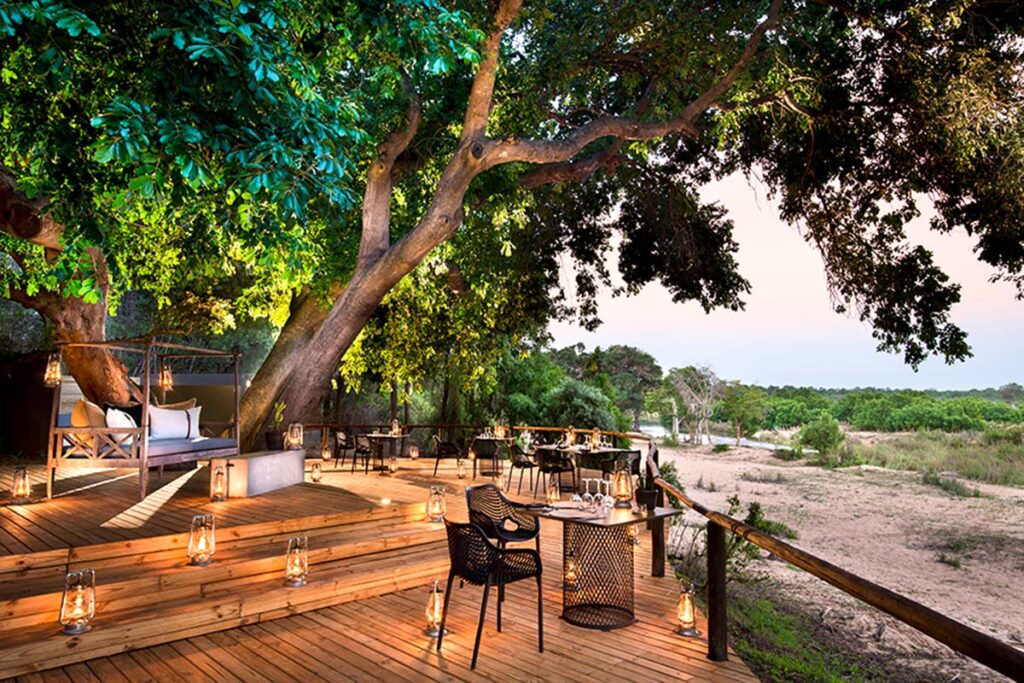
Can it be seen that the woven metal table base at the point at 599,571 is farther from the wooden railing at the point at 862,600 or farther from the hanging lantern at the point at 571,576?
the wooden railing at the point at 862,600

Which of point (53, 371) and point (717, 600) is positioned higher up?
point (53, 371)

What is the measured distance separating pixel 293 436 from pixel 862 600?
7694 mm

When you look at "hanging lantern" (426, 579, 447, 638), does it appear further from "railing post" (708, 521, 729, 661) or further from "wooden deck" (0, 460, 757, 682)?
"railing post" (708, 521, 729, 661)

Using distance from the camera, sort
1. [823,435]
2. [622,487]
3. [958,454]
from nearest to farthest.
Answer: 1. [622,487]
2. [958,454]
3. [823,435]

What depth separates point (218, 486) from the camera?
6844 mm

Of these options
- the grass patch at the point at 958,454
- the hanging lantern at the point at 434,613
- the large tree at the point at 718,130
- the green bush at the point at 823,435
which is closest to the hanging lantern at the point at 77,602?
the hanging lantern at the point at 434,613

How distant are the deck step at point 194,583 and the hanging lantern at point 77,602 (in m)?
0.07

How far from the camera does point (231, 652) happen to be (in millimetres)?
4012

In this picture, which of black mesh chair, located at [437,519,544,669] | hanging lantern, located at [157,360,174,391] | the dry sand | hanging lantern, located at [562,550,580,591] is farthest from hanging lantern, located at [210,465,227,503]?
the dry sand

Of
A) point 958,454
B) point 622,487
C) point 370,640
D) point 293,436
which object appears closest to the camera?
point 370,640

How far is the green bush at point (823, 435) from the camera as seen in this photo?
94.1 feet

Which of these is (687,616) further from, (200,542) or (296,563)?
(200,542)

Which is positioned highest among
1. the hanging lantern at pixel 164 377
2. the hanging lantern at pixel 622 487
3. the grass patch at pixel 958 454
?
the hanging lantern at pixel 164 377

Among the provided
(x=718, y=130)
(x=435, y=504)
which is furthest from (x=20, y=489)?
(x=718, y=130)
